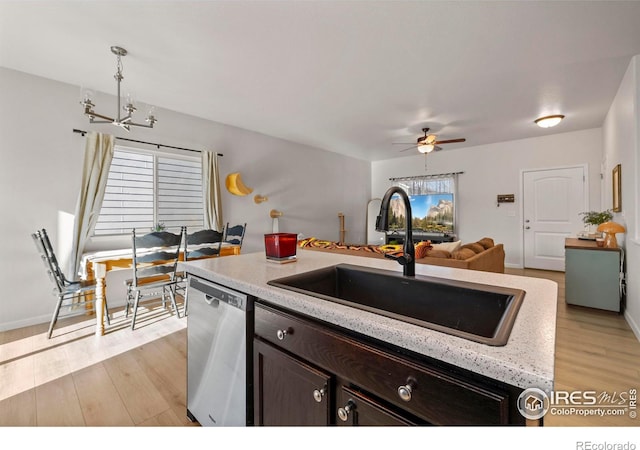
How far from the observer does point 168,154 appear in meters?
3.84

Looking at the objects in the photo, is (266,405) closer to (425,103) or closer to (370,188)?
(425,103)

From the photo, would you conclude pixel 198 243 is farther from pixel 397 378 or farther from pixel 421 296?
pixel 397 378

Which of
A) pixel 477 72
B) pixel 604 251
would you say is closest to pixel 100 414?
pixel 477 72

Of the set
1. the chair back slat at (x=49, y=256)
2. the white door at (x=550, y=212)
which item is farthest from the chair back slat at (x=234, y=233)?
the white door at (x=550, y=212)

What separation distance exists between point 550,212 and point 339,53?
16.4ft

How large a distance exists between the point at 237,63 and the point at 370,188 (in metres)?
5.36

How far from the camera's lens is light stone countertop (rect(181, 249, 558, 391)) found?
1.76 ft

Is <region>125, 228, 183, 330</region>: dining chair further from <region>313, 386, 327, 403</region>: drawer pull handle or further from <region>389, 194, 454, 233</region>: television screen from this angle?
<region>389, 194, 454, 233</region>: television screen

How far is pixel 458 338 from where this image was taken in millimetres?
639

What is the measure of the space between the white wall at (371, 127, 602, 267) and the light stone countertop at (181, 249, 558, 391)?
5.27m

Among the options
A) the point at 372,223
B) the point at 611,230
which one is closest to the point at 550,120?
the point at 611,230

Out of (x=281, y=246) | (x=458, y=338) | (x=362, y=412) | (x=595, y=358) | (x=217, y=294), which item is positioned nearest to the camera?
(x=458, y=338)
